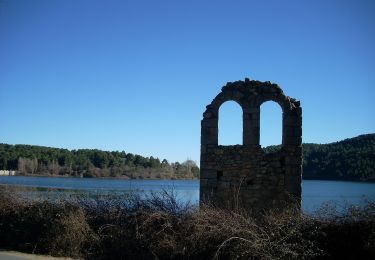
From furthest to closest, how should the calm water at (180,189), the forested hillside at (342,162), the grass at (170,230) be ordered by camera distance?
the forested hillside at (342,162), the calm water at (180,189), the grass at (170,230)

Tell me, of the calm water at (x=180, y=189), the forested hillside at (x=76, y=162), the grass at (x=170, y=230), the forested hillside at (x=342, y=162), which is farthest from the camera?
the forested hillside at (x=76, y=162)

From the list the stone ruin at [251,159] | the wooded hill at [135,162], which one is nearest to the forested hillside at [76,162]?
the wooded hill at [135,162]

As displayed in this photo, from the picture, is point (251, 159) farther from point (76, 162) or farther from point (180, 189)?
point (76, 162)

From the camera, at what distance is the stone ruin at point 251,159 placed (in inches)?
492

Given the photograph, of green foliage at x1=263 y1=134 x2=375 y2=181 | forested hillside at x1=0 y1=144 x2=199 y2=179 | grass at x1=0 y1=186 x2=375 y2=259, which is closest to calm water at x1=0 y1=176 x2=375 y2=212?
grass at x1=0 y1=186 x2=375 y2=259

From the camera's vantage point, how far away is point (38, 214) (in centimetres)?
1102

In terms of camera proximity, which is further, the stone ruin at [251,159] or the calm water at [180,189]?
the stone ruin at [251,159]

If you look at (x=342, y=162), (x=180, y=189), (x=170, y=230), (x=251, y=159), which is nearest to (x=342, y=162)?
(x=342, y=162)

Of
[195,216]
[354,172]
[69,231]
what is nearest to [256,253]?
[195,216]

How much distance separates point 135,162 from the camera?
354 feet

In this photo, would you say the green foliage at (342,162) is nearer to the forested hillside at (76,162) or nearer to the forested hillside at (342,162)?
the forested hillside at (342,162)

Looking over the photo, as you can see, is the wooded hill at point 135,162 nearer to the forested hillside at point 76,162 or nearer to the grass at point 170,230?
the forested hillside at point 76,162

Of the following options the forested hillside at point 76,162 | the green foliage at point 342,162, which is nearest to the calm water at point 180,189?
the green foliage at point 342,162

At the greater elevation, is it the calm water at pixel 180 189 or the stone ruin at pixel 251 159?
the stone ruin at pixel 251 159
